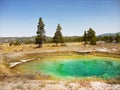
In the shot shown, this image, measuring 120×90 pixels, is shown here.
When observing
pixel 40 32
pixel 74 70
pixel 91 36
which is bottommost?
pixel 74 70

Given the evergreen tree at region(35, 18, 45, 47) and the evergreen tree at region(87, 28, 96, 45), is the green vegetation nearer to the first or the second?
the evergreen tree at region(87, 28, 96, 45)

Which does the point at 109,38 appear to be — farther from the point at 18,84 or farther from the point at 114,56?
the point at 18,84

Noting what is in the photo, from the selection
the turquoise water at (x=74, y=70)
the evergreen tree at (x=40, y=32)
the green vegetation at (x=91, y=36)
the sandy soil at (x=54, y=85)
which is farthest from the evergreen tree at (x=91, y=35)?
the sandy soil at (x=54, y=85)

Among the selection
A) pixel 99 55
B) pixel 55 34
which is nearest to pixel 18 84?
pixel 99 55

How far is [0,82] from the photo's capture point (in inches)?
605

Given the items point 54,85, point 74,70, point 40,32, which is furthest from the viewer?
point 40,32

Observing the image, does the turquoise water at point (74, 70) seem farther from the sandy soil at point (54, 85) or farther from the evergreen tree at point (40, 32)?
the evergreen tree at point (40, 32)

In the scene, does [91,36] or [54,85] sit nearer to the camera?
[54,85]

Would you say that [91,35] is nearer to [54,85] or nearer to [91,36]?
[91,36]

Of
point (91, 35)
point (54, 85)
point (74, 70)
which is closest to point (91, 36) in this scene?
point (91, 35)

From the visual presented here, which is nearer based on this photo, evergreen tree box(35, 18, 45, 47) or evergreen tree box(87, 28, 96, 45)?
evergreen tree box(35, 18, 45, 47)

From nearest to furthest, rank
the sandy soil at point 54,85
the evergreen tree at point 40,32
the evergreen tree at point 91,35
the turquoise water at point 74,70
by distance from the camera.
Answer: the sandy soil at point 54,85 → the turquoise water at point 74,70 → the evergreen tree at point 40,32 → the evergreen tree at point 91,35

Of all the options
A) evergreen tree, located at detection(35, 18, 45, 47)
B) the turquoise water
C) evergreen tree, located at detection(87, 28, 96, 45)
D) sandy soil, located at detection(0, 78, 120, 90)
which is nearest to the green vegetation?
evergreen tree, located at detection(87, 28, 96, 45)

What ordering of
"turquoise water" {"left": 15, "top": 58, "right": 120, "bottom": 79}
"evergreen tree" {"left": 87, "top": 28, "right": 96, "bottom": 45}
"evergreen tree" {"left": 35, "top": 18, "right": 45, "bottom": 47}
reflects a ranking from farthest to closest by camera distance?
1. "evergreen tree" {"left": 87, "top": 28, "right": 96, "bottom": 45}
2. "evergreen tree" {"left": 35, "top": 18, "right": 45, "bottom": 47}
3. "turquoise water" {"left": 15, "top": 58, "right": 120, "bottom": 79}
